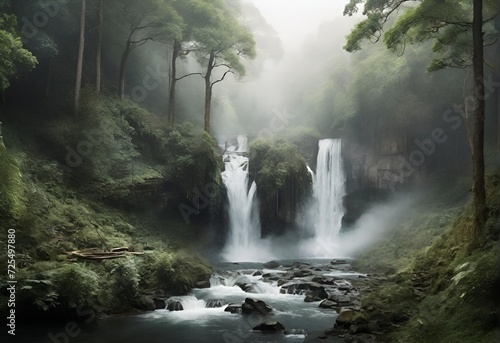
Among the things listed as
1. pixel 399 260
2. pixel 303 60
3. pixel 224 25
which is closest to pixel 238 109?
pixel 303 60

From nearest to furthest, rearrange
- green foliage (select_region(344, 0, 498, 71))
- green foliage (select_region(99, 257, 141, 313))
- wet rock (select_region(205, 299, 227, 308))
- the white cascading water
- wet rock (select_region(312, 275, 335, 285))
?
green foliage (select_region(344, 0, 498, 71)) → green foliage (select_region(99, 257, 141, 313)) → wet rock (select_region(205, 299, 227, 308)) → wet rock (select_region(312, 275, 335, 285)) → the white cascading water

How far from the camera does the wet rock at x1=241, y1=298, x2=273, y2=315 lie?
13898 millimetres

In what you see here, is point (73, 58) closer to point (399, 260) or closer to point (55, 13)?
point (55, 13)

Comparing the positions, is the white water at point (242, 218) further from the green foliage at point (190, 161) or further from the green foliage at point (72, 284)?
the green foliage at point (72, 284)

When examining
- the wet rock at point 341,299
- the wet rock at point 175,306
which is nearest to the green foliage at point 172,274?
the wet rock at point 175,306

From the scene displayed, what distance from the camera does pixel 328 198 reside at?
32.3 meters

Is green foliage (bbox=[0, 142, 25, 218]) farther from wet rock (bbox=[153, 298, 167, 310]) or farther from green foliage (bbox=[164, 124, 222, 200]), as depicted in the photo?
green foliage (bbox=[164, 124, 222, 200])

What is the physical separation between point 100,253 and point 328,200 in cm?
2112

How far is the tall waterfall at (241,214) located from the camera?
1168 inches

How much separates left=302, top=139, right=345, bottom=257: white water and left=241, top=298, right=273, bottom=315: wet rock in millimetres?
17180

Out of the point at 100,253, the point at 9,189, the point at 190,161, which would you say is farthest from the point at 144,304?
the point at 190,161

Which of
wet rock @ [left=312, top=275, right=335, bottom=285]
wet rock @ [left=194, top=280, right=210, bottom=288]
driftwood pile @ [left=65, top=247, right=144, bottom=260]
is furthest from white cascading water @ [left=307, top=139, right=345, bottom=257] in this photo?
driftwood pile @ [left=65, top=247, right=144, bottom=260]

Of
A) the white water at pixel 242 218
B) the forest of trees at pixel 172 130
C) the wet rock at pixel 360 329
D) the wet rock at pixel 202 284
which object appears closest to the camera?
the wet rock at pixel 360 329

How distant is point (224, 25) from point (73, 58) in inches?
432
